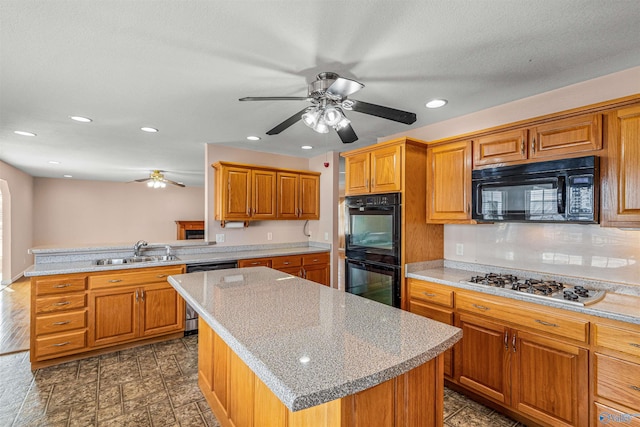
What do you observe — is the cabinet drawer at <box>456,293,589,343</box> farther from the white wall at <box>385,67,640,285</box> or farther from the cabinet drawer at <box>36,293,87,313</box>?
the cabinet drawer at <box>36,293,87,313</box>

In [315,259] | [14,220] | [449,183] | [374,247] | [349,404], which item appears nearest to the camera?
[349,404]

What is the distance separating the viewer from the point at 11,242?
19.0 ft

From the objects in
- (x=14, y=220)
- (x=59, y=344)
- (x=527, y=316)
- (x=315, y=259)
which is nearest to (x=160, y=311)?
(x=59, y=344)

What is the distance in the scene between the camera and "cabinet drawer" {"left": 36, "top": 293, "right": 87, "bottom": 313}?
273 centimetres

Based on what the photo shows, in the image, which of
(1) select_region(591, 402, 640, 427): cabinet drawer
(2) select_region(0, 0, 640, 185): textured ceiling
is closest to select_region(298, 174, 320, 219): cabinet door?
(2) select_region(0, 0, 640, 185): textured ceiling

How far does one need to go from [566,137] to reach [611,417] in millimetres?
1685

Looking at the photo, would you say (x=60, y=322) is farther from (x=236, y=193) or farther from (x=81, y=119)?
(x=236, y=193)

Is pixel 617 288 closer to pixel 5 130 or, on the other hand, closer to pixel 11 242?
pixel 5 130

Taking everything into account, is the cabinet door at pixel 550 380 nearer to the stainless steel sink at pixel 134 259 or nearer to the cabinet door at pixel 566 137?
the cabinet door at pixel 566 137

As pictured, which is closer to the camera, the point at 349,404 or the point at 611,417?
the point at 349,404

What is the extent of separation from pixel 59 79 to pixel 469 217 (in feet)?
10.9

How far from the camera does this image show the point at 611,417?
1.63 m

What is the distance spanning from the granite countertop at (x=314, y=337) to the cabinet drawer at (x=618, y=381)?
1095 mm

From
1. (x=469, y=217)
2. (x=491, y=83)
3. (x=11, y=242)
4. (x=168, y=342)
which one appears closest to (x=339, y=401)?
(x=469, y=217)
